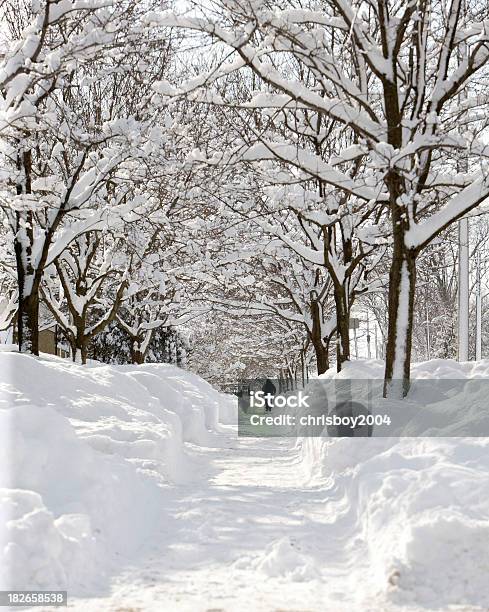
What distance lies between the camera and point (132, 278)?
17906 mm

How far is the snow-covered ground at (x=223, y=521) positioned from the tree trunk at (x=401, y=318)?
5.29 feet

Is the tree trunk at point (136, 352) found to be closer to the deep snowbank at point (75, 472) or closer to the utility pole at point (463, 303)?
the utility pole at point (463, 303)

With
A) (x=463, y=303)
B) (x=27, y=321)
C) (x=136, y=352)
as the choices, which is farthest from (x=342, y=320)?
(x=136, y=352)

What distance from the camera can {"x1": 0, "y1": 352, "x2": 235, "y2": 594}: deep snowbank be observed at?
4.05 m

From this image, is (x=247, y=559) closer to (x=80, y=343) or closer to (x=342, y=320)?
Result: (x=342, y=320)

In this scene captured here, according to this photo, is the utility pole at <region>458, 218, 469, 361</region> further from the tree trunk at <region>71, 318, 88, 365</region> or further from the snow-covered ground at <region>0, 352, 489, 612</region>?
the tree trunk at <region>71, 318, 88, 365</region>

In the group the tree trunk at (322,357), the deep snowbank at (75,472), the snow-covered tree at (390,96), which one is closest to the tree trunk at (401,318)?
the snow-covered tree at (390,96)

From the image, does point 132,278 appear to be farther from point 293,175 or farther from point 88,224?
point 293,175

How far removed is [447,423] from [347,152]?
4209mm

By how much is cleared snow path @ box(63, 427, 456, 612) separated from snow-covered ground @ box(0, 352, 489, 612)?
15 millimetres

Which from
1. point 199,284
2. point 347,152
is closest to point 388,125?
point 347,152

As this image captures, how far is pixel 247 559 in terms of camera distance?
14.9 ft

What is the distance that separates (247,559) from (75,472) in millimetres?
1737

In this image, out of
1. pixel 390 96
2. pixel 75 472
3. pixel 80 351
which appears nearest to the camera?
pixel 75 472
